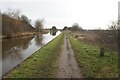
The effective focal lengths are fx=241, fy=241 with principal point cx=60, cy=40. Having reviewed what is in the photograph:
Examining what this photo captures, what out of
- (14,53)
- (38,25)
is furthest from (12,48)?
(38,25)

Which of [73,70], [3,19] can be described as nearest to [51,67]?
[73,70]

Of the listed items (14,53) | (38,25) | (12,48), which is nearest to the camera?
(14,53)

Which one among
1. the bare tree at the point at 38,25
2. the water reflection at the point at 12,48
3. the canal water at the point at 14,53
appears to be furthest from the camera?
the bare tree at the point at 38,25

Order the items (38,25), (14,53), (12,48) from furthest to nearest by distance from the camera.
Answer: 1. (38,25)
2. (12,48)
3. (14,53)

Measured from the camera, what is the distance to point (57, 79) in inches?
477

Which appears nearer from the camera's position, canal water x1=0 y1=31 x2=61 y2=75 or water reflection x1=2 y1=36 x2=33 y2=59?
canal water x1=0 y1=31 x2=61 y2=75

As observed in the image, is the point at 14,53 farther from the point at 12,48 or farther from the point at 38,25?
the point at 38,25

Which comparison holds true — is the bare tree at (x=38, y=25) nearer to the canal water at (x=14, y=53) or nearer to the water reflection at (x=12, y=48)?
the water reflection at (x=12, y=48)

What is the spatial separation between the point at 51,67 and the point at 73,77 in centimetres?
308

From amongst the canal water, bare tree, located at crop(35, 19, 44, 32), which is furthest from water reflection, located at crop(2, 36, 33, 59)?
bare tree, located at crop(35, 19, 44, 32)

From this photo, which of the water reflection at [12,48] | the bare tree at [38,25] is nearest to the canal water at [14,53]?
the water reflection at [12,48]

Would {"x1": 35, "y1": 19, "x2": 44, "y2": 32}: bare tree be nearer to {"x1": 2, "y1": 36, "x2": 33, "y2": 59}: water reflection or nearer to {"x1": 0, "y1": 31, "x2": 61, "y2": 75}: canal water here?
{"x1": 2, "y1": 36, "x2": 33, "y2": 59}: water reflection

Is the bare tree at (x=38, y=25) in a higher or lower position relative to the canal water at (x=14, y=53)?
higher

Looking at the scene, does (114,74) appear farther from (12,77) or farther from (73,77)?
(12,77)
